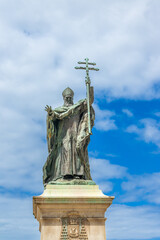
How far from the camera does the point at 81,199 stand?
1041 cm

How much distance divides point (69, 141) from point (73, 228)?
309cm

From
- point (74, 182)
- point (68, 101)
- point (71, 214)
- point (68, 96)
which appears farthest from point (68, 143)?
point (71, 214)

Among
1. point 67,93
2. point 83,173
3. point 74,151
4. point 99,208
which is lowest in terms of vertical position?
point 99,208

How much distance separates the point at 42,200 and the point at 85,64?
5247 mm

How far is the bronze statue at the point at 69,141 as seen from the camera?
37.9 ft

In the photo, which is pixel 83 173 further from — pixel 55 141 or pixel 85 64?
pixel 85 64

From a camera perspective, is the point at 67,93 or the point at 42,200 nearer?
the point at 42,200

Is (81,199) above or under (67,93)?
under

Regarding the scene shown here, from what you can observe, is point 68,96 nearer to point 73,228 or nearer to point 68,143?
point 68,143

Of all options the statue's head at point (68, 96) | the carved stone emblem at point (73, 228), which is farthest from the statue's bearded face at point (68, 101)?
the carved stone emblem at point (73, 228)

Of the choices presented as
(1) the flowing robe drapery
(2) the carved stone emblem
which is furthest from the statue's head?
(2) the carved stone emblem

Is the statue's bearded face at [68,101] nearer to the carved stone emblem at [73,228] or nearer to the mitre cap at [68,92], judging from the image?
the mitre cap at [68,92]

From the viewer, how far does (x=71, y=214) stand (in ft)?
34.0

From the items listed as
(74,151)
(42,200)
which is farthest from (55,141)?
(42,200)
